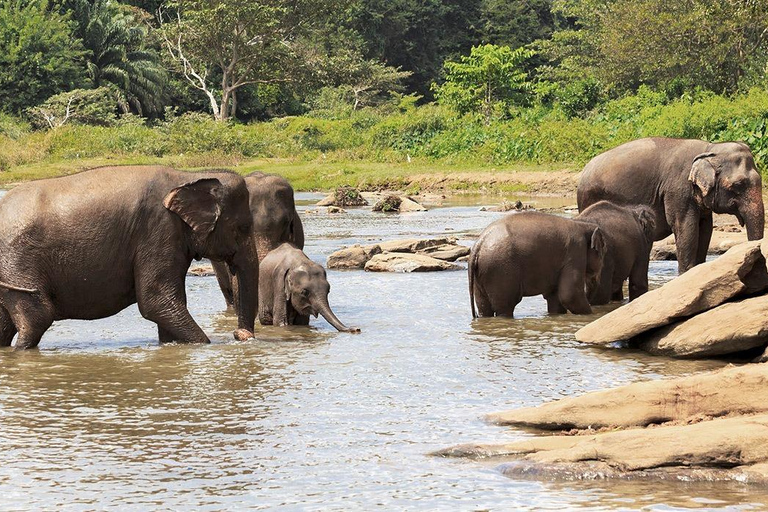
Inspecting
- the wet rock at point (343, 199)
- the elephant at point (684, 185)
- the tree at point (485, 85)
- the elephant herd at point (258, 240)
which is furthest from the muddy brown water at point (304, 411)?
the tree at point (485, 85)

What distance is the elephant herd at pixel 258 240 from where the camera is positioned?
1022 centimetres

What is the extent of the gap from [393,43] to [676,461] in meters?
74.5

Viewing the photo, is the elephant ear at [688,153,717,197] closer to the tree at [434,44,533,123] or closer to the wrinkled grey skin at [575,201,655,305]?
the wrinkled grey skin at [575,201,655,305]

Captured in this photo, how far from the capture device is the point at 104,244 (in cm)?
1023

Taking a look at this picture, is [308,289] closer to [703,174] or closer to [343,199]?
[703,174]

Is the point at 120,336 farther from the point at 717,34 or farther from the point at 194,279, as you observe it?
the point at 717,34

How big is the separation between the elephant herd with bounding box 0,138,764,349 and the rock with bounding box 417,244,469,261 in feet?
10.2

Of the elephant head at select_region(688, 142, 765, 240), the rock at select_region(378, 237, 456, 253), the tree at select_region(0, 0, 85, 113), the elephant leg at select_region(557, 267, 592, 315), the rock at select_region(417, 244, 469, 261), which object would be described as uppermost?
the tree at select_region(0, 0, 85, 113)

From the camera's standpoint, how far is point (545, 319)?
12.1m

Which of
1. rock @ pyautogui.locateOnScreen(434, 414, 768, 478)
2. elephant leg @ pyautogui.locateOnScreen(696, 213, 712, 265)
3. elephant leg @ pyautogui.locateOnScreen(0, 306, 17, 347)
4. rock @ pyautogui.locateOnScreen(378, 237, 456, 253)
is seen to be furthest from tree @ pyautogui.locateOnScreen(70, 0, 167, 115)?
rock @ pyautogui.locateOnScreen(434, 414, 768, 478)

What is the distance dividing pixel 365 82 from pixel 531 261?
177ft

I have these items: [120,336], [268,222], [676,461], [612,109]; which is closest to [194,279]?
[268,222]

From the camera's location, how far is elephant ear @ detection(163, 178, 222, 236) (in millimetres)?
10328

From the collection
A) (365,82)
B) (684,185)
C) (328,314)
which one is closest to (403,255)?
(684,185)
